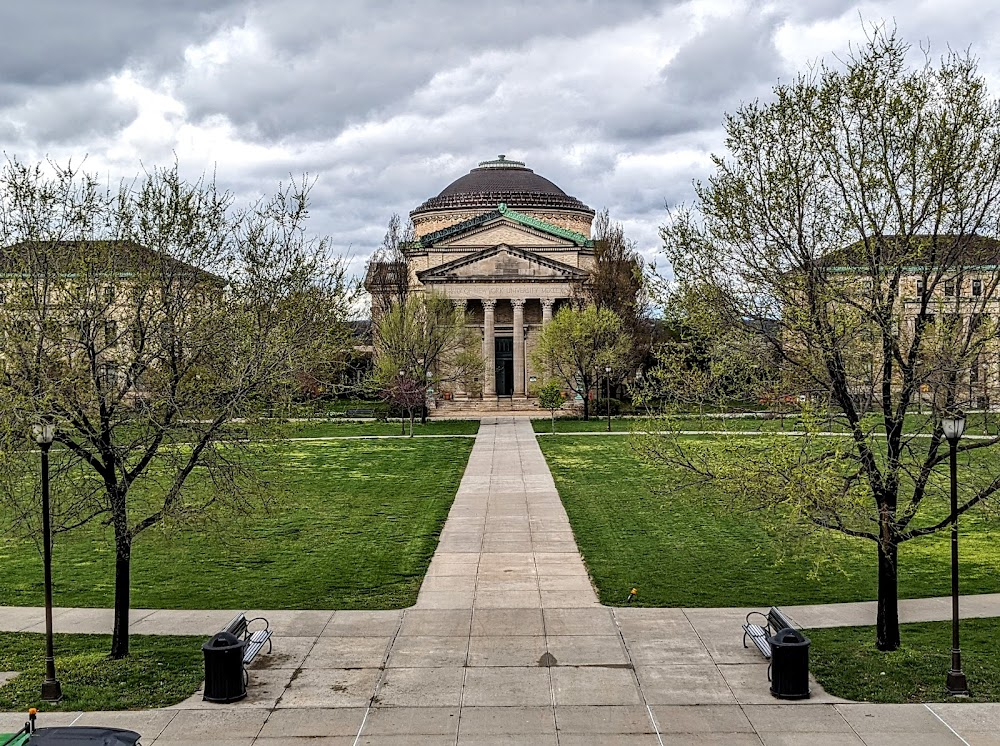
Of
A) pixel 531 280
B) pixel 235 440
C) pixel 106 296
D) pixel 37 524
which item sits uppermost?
pixel 531 280

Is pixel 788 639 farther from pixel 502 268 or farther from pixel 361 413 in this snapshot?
pixel 502 268

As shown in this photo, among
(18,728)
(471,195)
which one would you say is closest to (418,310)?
(471,195)

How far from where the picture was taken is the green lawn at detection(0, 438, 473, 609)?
60.1ft

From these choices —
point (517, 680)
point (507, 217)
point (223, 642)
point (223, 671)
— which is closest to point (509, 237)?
point (507, 217)

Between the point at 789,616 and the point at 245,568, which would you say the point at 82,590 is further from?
the point at 789,616

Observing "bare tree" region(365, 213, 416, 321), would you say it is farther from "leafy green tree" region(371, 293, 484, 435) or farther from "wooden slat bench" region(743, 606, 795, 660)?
"wooden slat bench" region(743, 606, 795, 660)

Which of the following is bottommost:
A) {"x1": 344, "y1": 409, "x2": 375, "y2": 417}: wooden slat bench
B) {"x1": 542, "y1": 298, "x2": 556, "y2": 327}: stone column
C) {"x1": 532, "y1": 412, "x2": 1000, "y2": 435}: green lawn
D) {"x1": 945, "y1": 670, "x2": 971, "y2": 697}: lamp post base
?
{"x1": 945, "y1": 670, "x2": 971, "y2": 697}: lamp post base

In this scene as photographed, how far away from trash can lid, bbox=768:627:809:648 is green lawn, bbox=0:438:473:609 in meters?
7.31

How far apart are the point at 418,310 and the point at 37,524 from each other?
1937 inches

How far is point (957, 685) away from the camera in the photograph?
12750 millimetres

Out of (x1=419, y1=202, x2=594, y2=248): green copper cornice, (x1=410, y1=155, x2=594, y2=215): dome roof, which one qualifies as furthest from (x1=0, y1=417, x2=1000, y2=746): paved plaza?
(x1=410, y1=155, x2=594, y2=215): dome roof

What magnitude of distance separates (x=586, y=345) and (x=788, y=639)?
49288 millimetres

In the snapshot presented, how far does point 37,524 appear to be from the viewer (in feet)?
48.0

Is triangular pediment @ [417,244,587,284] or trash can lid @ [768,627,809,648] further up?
triangular pediment @ [417,244,587,284]
